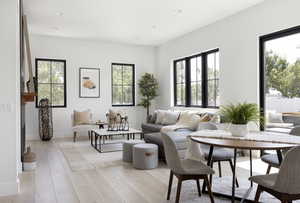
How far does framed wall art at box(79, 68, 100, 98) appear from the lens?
305 inches

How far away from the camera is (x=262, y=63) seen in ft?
16.0

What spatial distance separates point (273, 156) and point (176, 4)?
3273mm

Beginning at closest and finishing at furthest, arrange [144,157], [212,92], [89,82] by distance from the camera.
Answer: [144,157]
[212,92]
[89,82]

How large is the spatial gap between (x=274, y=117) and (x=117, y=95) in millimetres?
4939

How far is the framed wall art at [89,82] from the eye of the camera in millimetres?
7750

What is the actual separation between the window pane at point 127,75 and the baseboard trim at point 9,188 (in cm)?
566

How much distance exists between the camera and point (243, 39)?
522 centimetres

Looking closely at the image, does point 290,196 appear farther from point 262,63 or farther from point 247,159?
point 262,63

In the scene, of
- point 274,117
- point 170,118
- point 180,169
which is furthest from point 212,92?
point 180,169

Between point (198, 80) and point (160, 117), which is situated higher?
point (198, 80)

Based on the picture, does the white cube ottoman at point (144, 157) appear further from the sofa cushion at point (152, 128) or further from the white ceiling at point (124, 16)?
the white ceiling at point (124, 16)

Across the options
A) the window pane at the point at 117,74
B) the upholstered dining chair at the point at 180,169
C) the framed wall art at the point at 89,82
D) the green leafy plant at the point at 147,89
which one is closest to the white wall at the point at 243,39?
the green leafy plant at the point at 147,89

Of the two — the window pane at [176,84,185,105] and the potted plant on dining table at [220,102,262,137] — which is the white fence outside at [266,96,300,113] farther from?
the window pane at [176,84,185,105]

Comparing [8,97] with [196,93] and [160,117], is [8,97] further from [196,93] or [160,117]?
[196,93]
